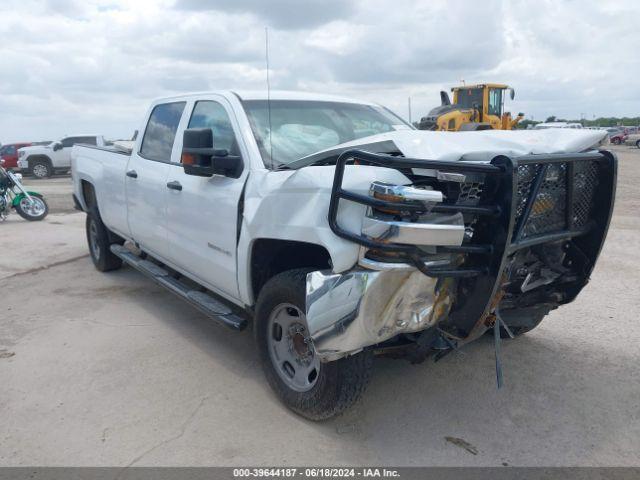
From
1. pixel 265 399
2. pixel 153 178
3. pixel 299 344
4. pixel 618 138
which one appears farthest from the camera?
pixel 618 138

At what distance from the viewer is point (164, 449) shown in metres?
3.18

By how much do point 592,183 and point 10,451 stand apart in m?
3.65

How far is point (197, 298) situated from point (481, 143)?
239 centimetres

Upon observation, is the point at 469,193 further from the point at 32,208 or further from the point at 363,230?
the point at 32,208

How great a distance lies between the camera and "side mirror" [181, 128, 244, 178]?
371 centimetres

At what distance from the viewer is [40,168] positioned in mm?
23656

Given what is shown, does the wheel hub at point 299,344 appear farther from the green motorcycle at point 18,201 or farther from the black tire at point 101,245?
the green motorcycle at point 18,201

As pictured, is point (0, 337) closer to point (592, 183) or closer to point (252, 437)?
point (252, 437)

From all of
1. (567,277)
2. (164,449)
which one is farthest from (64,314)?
(567,277)

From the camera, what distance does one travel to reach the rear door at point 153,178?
488 centimetres

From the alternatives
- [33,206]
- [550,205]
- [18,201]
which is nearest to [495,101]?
[33,206]

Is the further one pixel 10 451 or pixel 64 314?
pixel 64 314

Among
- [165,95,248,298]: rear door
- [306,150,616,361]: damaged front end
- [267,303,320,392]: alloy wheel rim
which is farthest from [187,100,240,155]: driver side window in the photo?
[306,150,616,361]: damaged front end

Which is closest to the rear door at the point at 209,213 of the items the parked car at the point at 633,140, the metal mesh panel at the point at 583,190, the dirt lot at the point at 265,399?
the dirt lot at the point at 265,399
